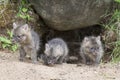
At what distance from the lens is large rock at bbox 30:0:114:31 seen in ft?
29.1

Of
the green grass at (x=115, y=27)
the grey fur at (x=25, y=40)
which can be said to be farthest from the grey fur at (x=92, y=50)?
the grey fur at (x=25, y=40)

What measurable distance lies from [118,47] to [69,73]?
1.97 metres

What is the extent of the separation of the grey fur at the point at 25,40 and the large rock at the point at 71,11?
84cm

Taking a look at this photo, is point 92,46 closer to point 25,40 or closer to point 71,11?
point 71,11

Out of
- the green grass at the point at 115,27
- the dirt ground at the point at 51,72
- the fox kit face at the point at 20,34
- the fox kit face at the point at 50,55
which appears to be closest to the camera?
the dirt ground at the point at 51,72

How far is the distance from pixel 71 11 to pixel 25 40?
4.71 ft

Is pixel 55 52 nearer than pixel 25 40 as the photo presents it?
No

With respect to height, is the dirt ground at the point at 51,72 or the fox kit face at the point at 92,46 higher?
the fox kit face at the point at 92,46

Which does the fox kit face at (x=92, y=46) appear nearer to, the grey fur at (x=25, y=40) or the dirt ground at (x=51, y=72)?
the dirt ground at (x=51, y=72)

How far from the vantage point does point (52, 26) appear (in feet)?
32.0

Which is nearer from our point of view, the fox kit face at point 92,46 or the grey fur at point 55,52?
the grey fur at point 55,52

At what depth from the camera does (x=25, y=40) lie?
8336 millimetres

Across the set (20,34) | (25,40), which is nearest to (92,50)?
(25,40)

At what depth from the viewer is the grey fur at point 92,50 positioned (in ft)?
28.9
